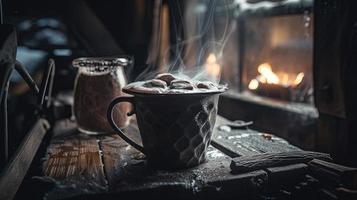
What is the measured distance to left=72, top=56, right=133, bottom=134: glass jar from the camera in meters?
2.01

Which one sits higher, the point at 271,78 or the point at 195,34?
the point at 195,34

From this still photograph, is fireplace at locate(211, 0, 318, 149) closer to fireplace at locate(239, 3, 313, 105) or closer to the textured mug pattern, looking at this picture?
fireplace at locate(239, 3, 313, 105)

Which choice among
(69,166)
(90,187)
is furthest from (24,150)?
(90,187)

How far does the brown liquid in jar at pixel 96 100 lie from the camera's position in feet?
6.59

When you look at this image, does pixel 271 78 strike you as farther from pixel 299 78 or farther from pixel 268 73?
pixel 299 78

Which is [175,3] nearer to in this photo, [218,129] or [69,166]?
[218,129]

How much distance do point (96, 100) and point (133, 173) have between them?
69 centimetres

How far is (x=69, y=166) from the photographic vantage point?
5.15 feet

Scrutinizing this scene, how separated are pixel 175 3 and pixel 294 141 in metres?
2.81

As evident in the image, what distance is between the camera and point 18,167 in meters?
1.55

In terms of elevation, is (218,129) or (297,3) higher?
(297,3)

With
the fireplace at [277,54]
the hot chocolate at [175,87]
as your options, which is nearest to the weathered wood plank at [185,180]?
the hot chocolate at [175,87]

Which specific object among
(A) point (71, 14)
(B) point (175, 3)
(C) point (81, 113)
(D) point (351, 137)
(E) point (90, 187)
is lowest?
(D) point (351, 137)

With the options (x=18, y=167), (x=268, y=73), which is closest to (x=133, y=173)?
(x=18, y=167)
